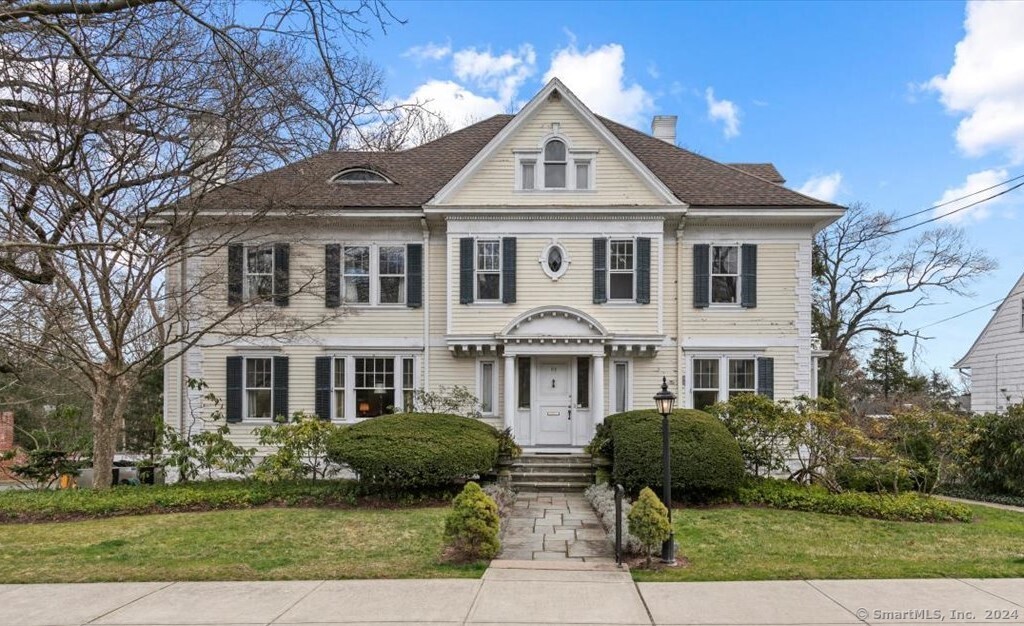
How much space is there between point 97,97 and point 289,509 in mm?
7123

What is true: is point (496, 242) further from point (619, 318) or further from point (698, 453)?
point (698, 453)

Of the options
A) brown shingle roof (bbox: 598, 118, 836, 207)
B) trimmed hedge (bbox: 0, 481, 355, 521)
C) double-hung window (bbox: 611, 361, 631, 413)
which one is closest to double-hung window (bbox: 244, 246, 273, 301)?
trimmed hedge (bbox: 0, 481, 355, 521)

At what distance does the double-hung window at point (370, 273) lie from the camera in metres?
16.1

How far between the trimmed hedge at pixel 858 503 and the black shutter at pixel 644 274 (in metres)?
4.93

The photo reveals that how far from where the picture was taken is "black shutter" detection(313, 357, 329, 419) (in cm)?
1579

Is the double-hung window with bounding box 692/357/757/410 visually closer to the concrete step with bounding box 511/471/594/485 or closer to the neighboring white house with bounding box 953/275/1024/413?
the concrete step with bounding box 511/471/594/485

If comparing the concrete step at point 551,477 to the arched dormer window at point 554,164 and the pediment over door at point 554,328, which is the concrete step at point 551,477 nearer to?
the pediment over door at point 554,328

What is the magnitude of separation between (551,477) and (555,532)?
4.14 m

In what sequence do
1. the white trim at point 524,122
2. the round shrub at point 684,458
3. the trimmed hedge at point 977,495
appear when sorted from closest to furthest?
1. the round shrub at point 684,458
2. the trimmed hedge at point 977,495
3. the white trim at point 524,122

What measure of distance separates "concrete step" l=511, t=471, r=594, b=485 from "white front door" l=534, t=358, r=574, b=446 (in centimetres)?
176

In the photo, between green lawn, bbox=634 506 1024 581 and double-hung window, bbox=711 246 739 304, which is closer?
green lawn, bbox=634 506 1024 581

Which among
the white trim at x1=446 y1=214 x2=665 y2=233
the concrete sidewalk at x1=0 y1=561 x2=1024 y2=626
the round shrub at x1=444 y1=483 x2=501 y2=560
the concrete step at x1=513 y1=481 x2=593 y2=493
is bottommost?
the concrete step at x1=513 y1=481 x2=593 y2=493

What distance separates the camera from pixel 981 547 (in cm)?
897

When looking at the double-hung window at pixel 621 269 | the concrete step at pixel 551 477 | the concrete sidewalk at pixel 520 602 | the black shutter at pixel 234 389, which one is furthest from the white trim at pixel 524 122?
the concrete sidewalk at pixel 520 602
